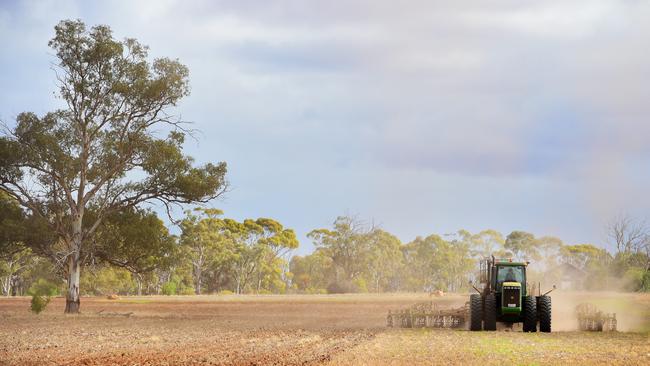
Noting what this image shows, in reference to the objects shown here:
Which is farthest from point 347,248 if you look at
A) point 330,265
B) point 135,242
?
point 135,242

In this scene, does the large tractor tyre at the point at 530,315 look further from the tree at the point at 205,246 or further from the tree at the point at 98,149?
the tree at the point at 205,246

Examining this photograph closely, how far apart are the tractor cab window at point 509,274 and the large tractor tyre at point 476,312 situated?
1276 mm

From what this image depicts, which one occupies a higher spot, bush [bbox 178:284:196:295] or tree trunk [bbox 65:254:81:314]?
tree trunk [bbox 65:254:81:314]

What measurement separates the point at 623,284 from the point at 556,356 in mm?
71399

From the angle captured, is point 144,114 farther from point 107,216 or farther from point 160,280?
point 160,280

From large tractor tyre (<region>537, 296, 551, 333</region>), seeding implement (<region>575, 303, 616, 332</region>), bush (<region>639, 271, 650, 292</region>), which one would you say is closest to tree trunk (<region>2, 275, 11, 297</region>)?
bush (<region>639, 271, 650, 292</region>)

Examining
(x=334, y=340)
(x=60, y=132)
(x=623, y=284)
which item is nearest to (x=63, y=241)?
(x=60, y=132)

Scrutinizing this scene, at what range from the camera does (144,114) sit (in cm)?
4891

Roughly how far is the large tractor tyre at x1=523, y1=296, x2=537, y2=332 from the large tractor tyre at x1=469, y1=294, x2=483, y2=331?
1.76 meters

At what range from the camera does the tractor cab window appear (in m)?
33.2

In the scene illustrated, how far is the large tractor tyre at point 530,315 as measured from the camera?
31734 millimetres

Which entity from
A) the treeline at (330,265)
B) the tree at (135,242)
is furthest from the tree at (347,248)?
the tree at (135,242)

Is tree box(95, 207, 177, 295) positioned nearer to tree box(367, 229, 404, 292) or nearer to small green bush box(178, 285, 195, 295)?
small green bush box(178, 285, 195, 295)

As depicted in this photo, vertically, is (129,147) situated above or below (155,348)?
above
